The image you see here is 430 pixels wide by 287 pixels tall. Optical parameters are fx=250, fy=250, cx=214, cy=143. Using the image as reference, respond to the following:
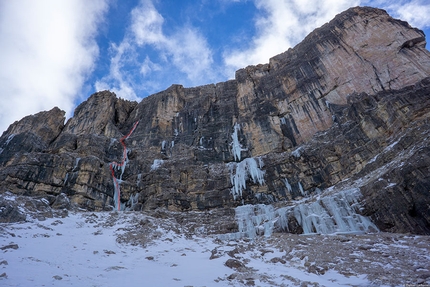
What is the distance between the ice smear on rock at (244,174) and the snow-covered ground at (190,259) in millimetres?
10163

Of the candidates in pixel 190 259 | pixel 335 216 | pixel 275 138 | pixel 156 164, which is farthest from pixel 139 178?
pixel 335 216

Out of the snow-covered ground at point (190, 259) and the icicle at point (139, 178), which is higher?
the icicle at point (139, 178)

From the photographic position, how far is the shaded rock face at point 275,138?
64.9ft

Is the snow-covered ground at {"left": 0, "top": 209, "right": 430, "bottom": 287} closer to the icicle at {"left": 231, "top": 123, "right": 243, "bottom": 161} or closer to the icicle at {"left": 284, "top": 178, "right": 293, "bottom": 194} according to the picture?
the icicle at {"left": 284, "top": 178, "right": 293, "bottom": 194}

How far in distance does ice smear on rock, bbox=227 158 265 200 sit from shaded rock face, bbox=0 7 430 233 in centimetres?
12

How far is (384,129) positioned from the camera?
2247 centimetres

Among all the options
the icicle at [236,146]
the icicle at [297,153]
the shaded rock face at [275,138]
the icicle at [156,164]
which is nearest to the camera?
the shaded rock face at [275,138]

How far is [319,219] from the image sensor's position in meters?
17.5

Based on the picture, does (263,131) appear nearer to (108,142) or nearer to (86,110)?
(108,142)

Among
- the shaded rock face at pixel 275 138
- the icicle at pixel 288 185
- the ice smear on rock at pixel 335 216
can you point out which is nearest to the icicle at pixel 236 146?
the shaded rock face at pixel 275 138

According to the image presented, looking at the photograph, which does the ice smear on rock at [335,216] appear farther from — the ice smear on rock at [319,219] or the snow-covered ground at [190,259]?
the snow-covered ground at [190,259]

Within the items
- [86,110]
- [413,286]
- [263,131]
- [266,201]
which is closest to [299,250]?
[413,286]

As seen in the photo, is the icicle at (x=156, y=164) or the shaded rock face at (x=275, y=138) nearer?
the shaded rock face at (x=275, y=138)

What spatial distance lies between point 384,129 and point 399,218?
10.9 metres
